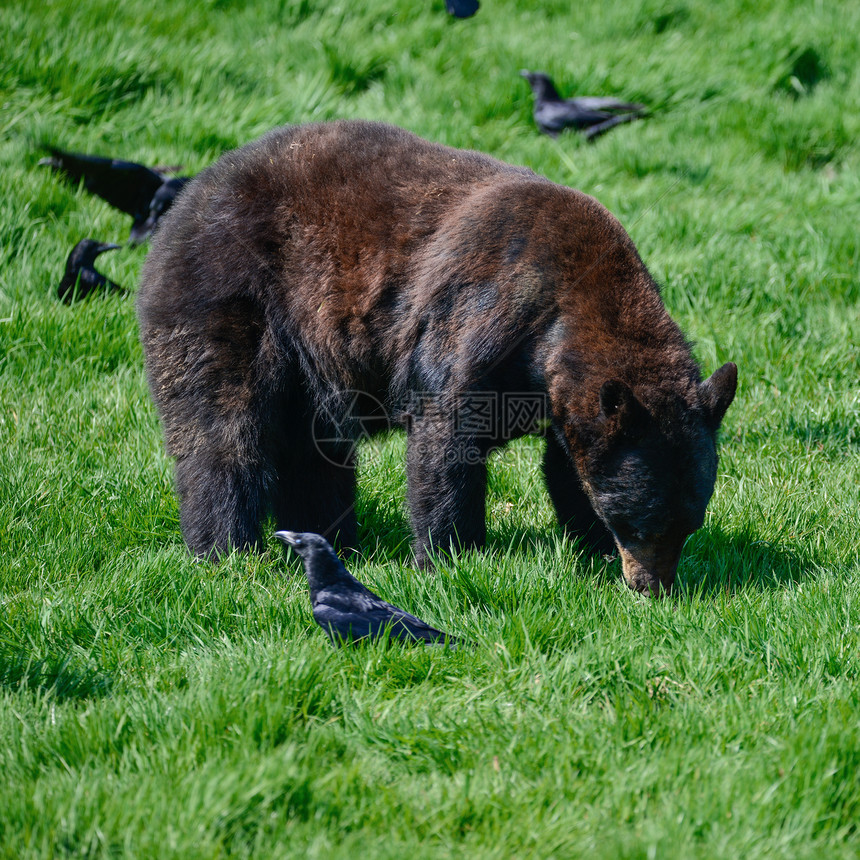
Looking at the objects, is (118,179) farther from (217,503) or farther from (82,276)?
(217,503)

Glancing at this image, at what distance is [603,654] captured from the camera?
346 cm

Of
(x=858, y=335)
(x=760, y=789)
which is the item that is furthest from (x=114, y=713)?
(x=858, y=335)

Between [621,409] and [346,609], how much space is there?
134 cm

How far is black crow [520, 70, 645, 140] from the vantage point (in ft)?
27.6

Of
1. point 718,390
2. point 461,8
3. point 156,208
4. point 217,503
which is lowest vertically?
point 217,503

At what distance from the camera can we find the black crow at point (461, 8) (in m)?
4.90

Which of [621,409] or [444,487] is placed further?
[444,487]

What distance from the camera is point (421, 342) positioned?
14.2 ft

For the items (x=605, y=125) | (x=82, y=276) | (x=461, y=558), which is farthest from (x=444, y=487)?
(x=605, y=125)

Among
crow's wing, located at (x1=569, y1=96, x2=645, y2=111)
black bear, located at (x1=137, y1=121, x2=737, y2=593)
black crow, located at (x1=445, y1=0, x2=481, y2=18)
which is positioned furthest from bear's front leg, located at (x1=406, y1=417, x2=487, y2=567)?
crow's wing, located at (x1=569, y1=96, x2=645, y2=111)

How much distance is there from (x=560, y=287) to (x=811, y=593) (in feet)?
5.27

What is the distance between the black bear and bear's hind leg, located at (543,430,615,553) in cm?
1

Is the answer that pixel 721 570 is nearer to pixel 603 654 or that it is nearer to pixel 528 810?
pixel 603 654

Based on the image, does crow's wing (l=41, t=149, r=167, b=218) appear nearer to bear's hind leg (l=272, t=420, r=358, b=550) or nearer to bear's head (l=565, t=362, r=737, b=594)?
bear's hind leg (l=272, t=420, r=358, b=550)
